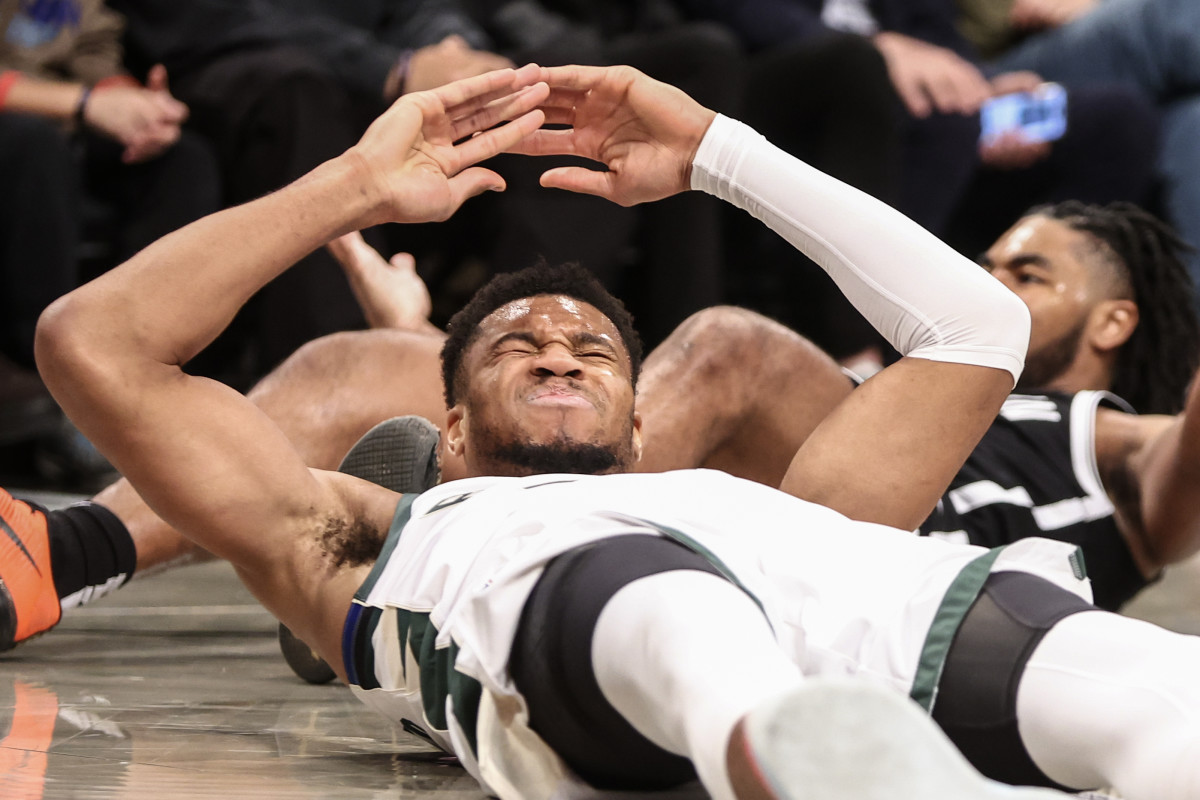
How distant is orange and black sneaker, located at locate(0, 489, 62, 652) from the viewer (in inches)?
55.7

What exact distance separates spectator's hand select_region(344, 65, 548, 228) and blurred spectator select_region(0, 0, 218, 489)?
55.5 inches

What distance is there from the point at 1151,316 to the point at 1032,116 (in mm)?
1061

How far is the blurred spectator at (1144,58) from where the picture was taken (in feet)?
9.68

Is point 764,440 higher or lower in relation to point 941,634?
lower

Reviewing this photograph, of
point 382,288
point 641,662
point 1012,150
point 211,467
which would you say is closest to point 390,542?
point 211,467

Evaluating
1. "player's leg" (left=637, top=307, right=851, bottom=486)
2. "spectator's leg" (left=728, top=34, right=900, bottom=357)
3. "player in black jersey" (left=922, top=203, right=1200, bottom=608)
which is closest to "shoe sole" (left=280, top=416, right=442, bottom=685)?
"player's leg" (left=637, top=307, right=851, bottom=486)

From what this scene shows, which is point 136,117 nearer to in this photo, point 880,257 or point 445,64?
point 445,64

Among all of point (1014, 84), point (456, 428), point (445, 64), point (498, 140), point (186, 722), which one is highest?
point (498, 140)

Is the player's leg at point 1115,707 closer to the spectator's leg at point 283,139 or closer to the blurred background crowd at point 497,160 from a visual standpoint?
the blurred background crowd at point 497,160

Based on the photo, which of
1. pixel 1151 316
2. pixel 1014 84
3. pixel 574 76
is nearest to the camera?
pixel 574 76

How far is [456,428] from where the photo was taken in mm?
1358

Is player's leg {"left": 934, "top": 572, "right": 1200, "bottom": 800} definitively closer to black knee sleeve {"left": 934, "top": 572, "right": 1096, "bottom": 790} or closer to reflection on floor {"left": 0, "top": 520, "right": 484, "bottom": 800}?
black knee sleeve {"left": 934, "top": 572, "right": 1096, "bottom": 790}

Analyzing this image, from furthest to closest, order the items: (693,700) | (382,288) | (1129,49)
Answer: (1129,49), (382,288), (693,700)

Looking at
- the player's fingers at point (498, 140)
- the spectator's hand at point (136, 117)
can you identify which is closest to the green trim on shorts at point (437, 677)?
the player's fingers at point (498, 140)
